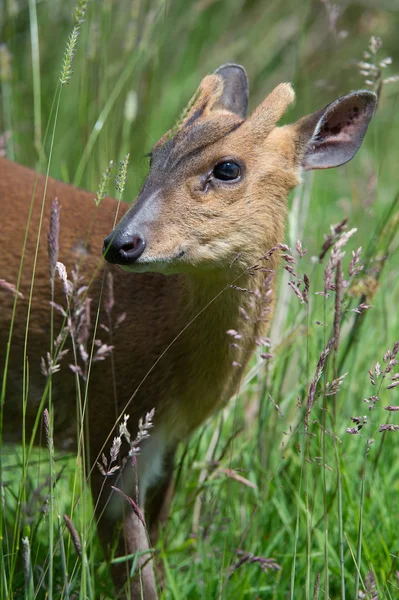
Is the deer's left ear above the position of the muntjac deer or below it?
above

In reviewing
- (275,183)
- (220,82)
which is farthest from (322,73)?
(275,183)

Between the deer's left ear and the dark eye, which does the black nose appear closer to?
the dark eye

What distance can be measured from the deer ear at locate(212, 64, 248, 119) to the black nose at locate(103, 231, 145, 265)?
4.37ft

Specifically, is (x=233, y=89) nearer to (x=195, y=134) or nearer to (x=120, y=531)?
(x=195, y=134)

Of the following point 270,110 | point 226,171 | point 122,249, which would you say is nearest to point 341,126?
point 270,110

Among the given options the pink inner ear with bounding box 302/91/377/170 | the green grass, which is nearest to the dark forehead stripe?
the green grass

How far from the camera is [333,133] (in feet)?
10.8

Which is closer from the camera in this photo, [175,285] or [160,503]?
[175,285]

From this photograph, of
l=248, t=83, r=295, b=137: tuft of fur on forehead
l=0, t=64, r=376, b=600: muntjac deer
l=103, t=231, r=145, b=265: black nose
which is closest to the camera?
l=103, t=231, r=145, b=265: black nose

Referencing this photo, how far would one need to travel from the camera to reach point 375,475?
3.49m

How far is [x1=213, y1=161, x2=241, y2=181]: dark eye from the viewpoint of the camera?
2.93 m

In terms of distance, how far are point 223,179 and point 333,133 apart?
580 millimetres

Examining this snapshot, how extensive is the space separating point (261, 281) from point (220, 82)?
0.90 meters

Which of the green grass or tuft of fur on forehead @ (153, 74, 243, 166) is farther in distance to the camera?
tuft of fur on forehead @ (153, 74, 243, 166)
